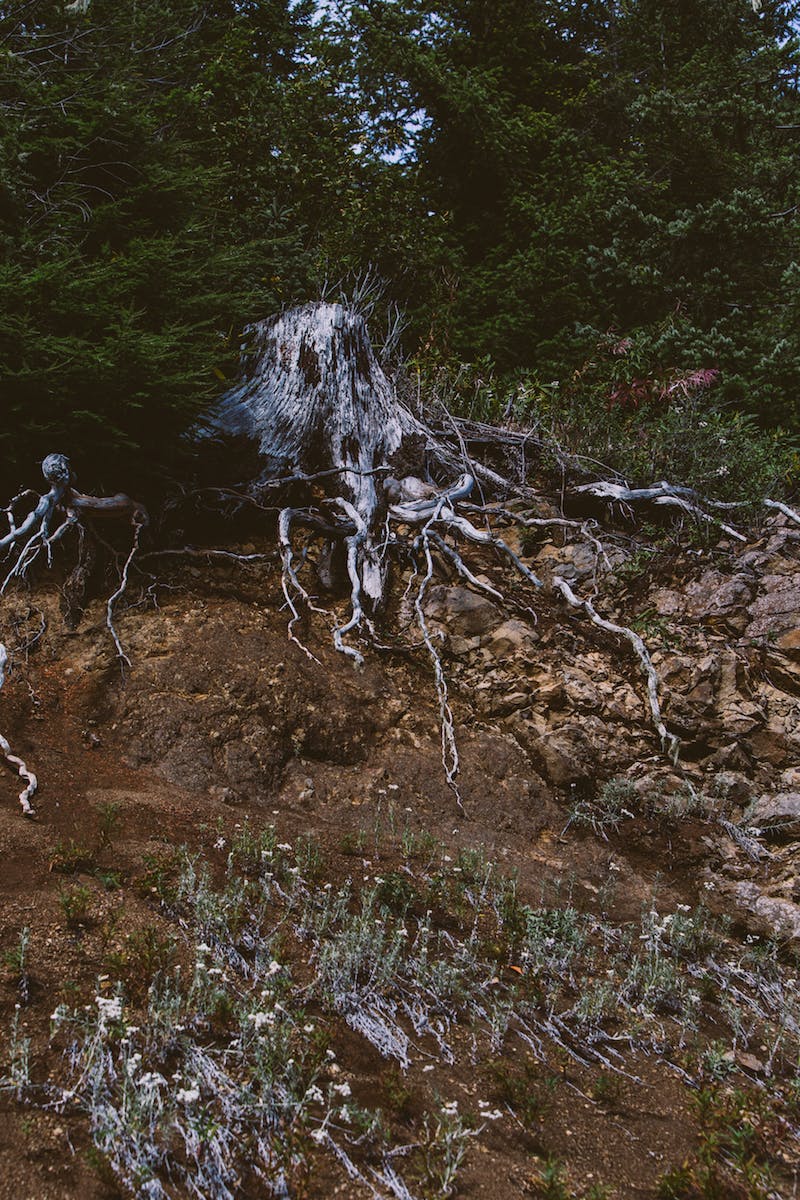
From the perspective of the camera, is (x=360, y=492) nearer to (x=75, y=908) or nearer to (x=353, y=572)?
(x=353, y=572)

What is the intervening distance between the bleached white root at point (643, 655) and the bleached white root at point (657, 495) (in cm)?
118

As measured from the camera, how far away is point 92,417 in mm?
5461

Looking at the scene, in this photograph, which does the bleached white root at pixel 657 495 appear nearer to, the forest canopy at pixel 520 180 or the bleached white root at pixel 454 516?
the forest canopy at pixel 520 180

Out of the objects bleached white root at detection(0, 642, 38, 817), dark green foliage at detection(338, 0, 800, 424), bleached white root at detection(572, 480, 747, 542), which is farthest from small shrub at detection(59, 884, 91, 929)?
dark green foliage at detection(338, 0, 800, 424)

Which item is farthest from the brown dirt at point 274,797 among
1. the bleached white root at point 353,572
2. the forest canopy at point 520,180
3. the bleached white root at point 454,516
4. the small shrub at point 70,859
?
the forest canopy at point 520,180

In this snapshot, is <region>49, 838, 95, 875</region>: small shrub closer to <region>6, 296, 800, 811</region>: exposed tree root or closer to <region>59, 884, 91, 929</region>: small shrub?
<region>59, 884, 91, 929</region>: small shrub

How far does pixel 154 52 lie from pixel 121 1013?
966 centimetres

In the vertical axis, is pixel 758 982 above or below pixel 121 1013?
below

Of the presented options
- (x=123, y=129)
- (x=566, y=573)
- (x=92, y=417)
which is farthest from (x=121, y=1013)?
(x=123, y=129)

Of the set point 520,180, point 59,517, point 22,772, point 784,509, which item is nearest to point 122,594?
point 59,517

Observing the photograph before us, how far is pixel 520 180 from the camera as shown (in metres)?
11.6

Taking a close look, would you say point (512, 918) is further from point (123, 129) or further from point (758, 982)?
point (123, 129)

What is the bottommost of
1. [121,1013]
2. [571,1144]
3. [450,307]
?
[571,1144]

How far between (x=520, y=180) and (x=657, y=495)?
253 inches
